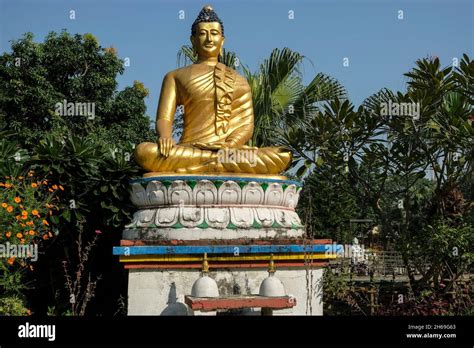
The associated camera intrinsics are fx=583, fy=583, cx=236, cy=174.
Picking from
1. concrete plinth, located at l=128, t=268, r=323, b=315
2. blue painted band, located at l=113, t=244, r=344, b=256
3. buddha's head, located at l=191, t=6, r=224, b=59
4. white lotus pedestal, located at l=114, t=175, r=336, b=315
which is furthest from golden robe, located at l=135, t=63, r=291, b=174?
concrete plinth, located at l=128, t=268, r=323, b=315

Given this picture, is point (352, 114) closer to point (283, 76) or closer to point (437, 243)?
point (437, 243)

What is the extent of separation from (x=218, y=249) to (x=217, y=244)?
10 centimetres

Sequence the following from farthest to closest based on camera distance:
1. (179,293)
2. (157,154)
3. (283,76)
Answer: (283,76) < (157,154) < (179,293)

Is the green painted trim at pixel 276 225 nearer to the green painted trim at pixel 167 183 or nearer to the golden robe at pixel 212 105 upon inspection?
the golden robe at pixel 212 105

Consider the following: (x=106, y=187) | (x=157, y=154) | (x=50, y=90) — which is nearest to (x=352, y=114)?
(x=157, y=154)

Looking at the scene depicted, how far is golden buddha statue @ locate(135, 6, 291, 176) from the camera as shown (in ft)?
27.1

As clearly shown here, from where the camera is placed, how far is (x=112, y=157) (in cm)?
917

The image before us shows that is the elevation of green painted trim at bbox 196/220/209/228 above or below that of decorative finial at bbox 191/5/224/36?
below

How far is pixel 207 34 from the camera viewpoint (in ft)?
31.4

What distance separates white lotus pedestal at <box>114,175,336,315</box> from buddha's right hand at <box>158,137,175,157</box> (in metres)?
0.47

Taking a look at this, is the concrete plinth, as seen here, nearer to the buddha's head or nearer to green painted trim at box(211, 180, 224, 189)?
green painted trim at box(211, 180, 224, 189)

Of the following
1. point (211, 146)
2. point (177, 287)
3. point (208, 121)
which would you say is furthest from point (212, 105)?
point (177, 287)

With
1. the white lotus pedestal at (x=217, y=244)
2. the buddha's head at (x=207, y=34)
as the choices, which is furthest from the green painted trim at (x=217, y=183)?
the buddha's head at (x=207, y=34)

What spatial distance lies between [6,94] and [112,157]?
10.1 metres
